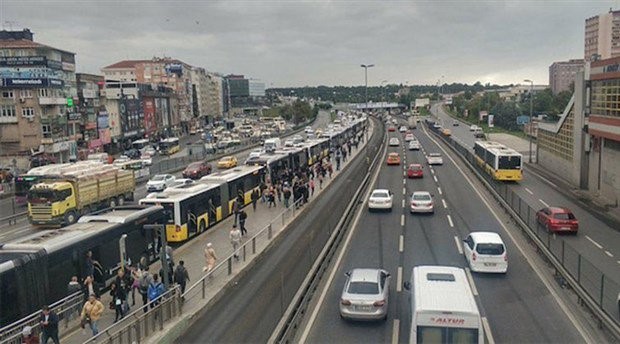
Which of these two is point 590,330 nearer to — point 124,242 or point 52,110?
point 124,242

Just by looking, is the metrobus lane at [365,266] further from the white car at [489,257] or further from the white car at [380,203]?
the white car at [489,257]

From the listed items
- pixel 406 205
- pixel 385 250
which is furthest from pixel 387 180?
pixel 385 250

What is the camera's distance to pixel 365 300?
660 inches

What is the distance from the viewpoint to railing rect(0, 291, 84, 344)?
14.5m

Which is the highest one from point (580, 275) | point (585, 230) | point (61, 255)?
point (61, 255)

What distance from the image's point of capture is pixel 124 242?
2153 cm

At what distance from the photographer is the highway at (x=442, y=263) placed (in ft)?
53.5

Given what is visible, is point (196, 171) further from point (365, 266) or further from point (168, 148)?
point (168, 148)

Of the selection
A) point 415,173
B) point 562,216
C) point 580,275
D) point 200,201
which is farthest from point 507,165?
point 580,275

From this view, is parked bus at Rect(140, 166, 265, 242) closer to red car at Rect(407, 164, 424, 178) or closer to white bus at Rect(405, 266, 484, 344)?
white bus at Rect(405, 266, 484, 344)

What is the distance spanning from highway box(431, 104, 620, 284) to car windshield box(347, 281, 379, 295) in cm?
989

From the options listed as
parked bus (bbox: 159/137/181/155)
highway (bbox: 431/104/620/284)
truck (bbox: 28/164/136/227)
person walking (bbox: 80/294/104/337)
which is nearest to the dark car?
truck (bbox: 28/164/136/227)

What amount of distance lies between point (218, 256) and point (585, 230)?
18846 mm

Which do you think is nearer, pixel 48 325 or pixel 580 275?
pixel 48 325
